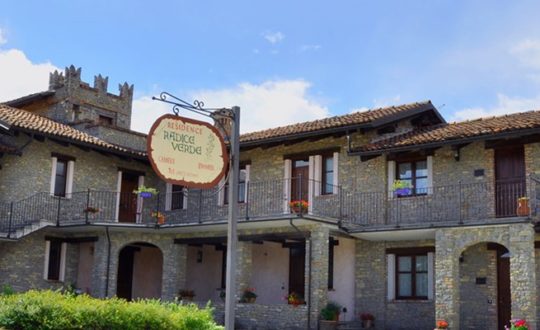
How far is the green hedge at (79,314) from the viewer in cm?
1561

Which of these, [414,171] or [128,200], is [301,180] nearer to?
[414,171]

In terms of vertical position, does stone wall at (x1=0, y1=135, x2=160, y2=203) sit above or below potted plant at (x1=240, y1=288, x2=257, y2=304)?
above

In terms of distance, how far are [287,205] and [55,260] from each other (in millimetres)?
8438

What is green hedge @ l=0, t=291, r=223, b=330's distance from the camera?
15.6 metres

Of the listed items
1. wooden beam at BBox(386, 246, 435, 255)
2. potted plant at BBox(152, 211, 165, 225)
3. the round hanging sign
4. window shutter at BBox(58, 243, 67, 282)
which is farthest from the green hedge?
window shutter at BBox(58, 243, 67, 282)

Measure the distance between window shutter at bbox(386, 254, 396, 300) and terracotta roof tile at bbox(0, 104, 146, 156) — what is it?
10007 mm

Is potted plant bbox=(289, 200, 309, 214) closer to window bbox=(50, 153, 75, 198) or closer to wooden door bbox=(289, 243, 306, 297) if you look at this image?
wooden door bbox=(289, 243, 306, 297)

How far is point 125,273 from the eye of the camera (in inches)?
1195

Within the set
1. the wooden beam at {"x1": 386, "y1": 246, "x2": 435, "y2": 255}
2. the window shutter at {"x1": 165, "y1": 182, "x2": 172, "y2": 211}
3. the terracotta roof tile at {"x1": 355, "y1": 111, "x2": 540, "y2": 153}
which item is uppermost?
the terracotta roof tile at {"x1": 355, "y1": 111, "x2": 540, "y2": 153}

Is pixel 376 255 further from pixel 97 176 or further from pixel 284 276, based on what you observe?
pixel 97 176

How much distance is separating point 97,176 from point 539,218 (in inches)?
609

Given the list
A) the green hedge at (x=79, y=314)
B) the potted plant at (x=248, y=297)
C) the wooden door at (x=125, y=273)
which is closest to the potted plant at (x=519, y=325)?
the green hedge at (x=79, y=314)

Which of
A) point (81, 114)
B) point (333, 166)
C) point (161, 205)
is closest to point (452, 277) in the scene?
point (333, 166)

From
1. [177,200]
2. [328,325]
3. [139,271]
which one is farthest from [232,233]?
[139,271]
